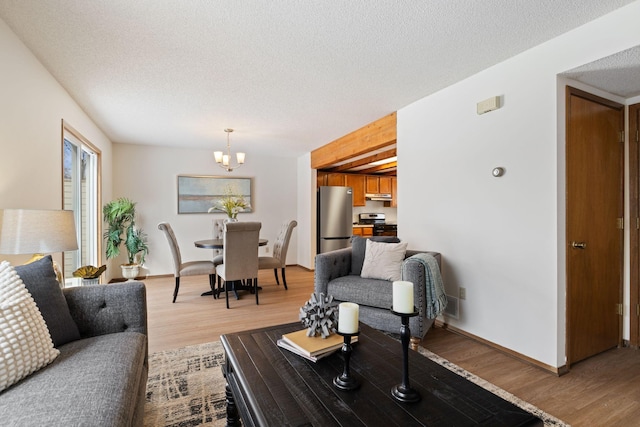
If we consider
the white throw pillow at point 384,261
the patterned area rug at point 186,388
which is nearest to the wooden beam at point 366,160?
the white throw pillow at point 384,261

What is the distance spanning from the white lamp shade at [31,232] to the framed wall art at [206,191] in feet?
12.4

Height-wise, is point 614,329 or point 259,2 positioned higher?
point 259,2

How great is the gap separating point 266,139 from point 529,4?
3817mm

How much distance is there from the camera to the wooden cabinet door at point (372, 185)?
6.99m

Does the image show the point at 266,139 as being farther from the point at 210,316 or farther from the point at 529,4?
the point at 529,4

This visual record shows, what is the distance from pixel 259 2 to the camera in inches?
70.5

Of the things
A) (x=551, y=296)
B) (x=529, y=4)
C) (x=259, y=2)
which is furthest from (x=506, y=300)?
(x=259, y=2)

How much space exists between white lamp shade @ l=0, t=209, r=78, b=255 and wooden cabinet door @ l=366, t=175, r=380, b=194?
5.75m

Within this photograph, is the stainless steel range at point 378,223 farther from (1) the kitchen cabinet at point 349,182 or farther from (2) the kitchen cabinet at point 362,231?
(1) the kitchen cabinet at point 349,182

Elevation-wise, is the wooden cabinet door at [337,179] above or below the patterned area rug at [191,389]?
above

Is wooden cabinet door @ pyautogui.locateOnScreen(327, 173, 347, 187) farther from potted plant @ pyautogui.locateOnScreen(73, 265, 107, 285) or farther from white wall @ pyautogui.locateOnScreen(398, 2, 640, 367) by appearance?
potted plant @ pyautogui.locateOnScreen(73, 265, 107, 285)

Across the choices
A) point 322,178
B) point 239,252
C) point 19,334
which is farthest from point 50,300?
point 322,178

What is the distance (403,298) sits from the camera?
1130 millimetres

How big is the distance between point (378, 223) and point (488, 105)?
4.50 m
